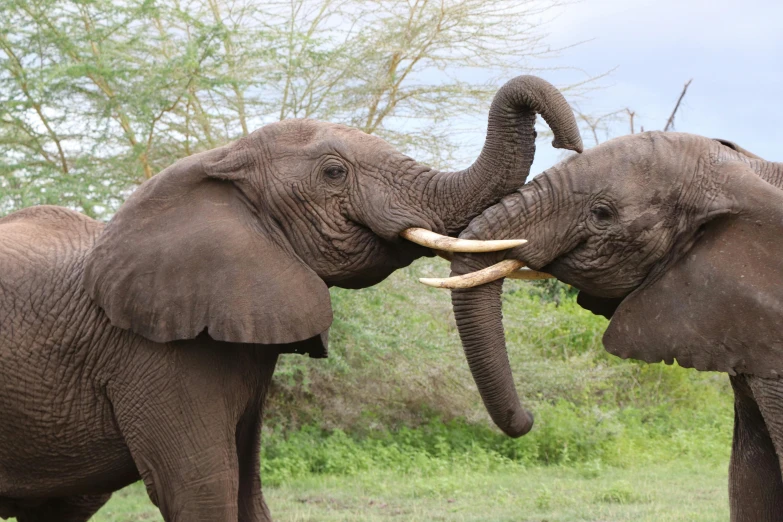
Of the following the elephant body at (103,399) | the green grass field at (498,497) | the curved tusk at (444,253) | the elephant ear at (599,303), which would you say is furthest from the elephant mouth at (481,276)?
the green grass field at (498,497)

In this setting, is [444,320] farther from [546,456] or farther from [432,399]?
[546,456]

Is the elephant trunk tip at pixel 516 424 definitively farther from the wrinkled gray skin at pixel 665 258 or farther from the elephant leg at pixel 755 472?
the elephant leg at pixel 755 472

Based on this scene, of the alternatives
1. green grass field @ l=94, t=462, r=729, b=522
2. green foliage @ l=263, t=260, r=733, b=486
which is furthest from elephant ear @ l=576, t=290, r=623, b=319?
green foliage @ l=263, t=260, r=733, b=486

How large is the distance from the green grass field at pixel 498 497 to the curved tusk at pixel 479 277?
10.3ft

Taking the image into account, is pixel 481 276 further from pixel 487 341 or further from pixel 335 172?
pixel 335 172

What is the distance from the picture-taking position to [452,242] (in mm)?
4242

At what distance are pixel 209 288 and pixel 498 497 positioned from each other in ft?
13.7

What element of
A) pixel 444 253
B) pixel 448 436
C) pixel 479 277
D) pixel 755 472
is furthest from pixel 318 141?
pixel 448 436

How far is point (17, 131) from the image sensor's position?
10.5m

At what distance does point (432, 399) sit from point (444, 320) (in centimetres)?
85

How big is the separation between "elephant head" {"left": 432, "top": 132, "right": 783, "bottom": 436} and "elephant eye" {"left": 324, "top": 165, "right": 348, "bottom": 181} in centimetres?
57

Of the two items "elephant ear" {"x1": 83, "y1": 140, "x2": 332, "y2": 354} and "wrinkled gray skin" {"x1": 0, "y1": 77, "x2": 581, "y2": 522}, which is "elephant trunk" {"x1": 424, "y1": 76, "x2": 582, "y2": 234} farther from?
"elephant ear" {"x1": 83, "y1": 140, "x2": 332, "y2": 354}

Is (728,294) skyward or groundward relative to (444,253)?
groundward

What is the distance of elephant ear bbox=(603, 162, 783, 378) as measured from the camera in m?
4.12
